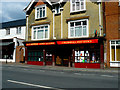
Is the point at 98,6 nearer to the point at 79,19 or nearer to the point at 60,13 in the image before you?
the point at 79,19

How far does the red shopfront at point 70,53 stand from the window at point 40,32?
119cm

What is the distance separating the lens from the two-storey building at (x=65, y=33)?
1752 cm

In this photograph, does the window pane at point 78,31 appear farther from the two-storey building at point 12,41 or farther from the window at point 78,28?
the two-storey building at point 12,41

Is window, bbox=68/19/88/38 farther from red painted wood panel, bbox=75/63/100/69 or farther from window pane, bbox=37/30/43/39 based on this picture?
window pane, bbox=37/30/43/39

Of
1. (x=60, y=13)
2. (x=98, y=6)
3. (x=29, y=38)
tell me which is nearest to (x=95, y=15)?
(x=98, y=6)

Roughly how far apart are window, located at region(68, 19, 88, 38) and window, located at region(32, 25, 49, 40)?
4.08 m

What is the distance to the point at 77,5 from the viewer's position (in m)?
19.0

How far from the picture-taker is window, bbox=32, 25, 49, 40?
70.0 ft

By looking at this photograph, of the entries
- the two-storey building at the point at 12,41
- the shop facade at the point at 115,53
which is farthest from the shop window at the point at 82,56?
the two-storey building at the point at 12,41

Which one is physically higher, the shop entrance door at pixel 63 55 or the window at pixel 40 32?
the window at pixel 40 32

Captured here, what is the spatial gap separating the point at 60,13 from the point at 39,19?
155 inches

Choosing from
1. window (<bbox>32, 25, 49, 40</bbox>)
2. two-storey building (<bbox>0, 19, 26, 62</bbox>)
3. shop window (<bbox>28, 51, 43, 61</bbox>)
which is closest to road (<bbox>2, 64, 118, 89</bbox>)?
shop window (<bbox>28, 51, 43, 61</bbox>)

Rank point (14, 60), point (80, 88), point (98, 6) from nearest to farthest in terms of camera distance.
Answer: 1. point (80, 88)
2. point (98, 6)
3. point (14, 60)

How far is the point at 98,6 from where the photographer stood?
1766 centimetres
